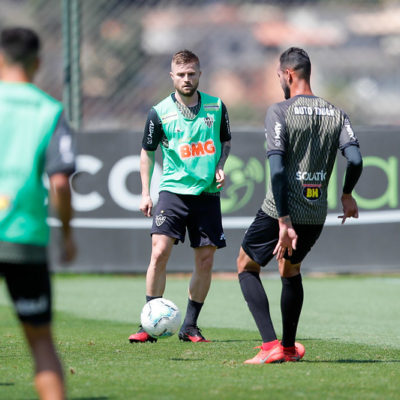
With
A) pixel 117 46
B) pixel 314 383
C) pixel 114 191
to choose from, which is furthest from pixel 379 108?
pixel 314 383

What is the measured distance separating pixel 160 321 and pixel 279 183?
169 centimetres

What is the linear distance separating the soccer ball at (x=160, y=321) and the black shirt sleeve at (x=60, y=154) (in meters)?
3.08

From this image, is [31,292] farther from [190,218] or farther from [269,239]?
[190,218]

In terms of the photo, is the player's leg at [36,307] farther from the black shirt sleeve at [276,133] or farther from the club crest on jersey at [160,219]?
the club crest on jersey at [160,219]

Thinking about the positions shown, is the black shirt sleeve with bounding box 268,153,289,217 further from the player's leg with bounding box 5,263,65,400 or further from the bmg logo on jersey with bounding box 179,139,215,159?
the player's leg with bounding box 5,263,65,400

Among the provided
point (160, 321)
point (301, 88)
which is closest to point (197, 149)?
point (160, 321)

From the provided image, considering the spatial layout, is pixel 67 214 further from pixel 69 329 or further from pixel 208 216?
pixel 69 329

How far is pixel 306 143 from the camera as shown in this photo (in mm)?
6012

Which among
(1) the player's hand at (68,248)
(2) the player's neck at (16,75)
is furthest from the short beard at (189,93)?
(1) the player's hand at (68,248)

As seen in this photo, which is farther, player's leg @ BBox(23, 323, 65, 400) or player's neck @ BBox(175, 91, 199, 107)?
player's neck @ BBox(175, 91, 199, 107)

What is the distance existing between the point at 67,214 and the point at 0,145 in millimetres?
415

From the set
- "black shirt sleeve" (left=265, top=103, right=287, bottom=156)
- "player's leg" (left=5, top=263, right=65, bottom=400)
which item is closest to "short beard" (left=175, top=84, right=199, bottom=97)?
"black shirt sleeve" (left=265, top=103, right=287, bottom=156)

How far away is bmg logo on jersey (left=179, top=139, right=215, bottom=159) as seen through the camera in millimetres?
7449

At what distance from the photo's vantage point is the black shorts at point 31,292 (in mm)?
3949
